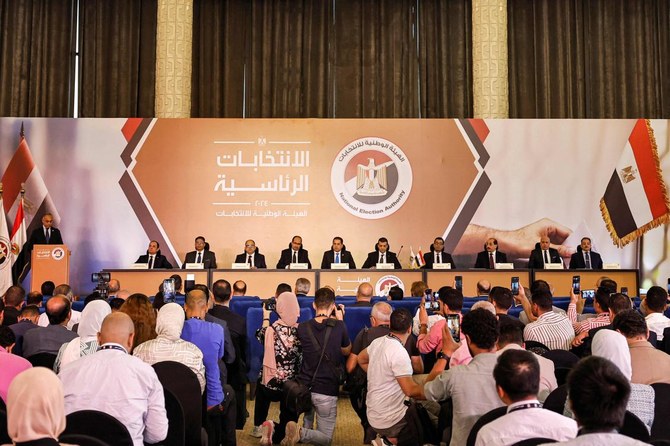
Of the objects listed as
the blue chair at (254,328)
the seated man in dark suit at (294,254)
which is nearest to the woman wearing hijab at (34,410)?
the blue chair at (254,328)

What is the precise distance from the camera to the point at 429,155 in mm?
12875

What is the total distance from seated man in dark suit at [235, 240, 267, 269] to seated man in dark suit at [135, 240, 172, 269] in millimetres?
1091

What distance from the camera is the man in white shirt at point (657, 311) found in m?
5.39

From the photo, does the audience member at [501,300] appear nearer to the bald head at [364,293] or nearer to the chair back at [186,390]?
the chair back at [186,390]

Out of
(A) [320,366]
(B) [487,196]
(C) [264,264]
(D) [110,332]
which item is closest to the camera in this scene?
(D) [110,332]

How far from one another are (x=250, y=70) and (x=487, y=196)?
5.66m

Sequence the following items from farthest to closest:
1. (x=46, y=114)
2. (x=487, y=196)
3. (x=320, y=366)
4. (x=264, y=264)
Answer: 1. (x=46, y=114)
2. (x=487, y=196)
3. (x=264, y=264)
4. (x=320, y=366)

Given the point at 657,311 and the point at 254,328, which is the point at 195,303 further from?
the point at 657,311

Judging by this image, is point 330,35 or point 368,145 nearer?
point 368,145

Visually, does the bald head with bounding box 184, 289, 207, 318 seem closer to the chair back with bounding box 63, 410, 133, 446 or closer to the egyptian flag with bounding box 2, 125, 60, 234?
the chair back with bounding box 63, 410, 133, 446

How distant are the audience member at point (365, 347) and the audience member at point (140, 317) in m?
1.37

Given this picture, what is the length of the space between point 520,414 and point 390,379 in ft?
6.02

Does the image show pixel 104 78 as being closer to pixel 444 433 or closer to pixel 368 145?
pixel 368 145

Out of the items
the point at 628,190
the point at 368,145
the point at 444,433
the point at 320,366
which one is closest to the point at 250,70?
the point at 368,145
